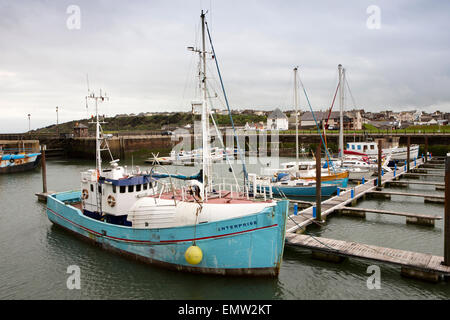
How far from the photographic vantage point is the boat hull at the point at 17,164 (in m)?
50.6

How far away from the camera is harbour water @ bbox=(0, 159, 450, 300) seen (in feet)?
42.0

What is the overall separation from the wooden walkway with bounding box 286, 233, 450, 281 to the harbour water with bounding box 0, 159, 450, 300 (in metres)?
0.59

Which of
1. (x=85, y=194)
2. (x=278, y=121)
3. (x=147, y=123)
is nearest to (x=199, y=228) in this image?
(x=85, y=194)

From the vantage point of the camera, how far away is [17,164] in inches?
2040

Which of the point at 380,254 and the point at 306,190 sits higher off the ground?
the point at 306,190

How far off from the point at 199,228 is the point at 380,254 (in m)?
8.18

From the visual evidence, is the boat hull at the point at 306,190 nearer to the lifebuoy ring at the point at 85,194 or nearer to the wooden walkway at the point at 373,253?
the wooden walkway at the point at 373,253

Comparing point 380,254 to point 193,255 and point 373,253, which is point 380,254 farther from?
→ point 193,255

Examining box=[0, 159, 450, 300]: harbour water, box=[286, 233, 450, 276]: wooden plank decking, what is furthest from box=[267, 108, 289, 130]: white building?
box=[286, 233, 450, 276]: wooden plank decking

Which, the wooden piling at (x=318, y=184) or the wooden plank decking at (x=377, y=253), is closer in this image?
the wooden plank decking at (x=377, y=253)

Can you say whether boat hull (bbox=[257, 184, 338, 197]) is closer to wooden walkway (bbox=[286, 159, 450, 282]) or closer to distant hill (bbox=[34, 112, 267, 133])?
wooden walkway (bbox=[286, 159, 450, 282])

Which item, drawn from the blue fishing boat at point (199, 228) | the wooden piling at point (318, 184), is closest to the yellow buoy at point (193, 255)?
the blue fishing boat at point (199, 228)

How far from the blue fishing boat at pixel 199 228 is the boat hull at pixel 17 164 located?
42914 mm
